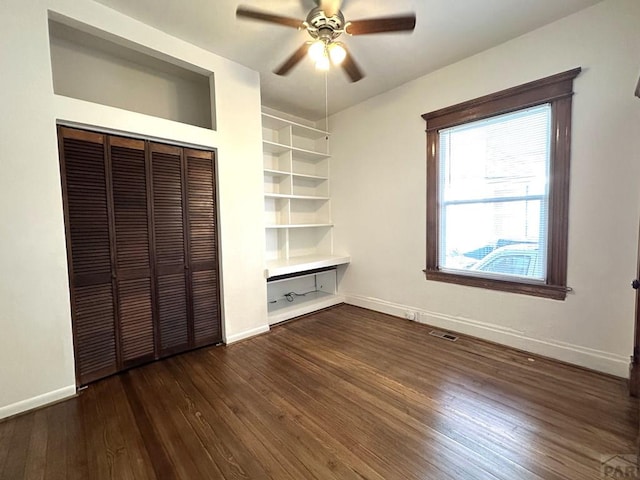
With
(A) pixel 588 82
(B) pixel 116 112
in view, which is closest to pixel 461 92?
(A) pixel 588 82

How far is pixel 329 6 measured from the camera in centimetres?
192

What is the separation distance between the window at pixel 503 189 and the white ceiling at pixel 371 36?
52cm

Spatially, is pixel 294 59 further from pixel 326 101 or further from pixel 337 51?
pixel 326 101

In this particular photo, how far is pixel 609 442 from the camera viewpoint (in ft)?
4.99

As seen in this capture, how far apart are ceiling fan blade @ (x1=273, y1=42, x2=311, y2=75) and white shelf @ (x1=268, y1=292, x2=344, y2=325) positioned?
8.78ft

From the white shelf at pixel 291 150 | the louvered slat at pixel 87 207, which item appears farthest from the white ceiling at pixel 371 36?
the louvered slat at pixel 87 207

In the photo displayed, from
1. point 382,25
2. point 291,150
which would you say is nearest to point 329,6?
point 382,25

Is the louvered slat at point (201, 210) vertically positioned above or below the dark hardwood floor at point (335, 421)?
above

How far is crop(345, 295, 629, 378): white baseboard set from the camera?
A: 7.20 ft

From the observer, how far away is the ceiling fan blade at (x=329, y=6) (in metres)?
1.92

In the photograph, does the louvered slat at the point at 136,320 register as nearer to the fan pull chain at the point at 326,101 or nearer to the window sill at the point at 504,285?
the fan pull chain at the point at 326,101

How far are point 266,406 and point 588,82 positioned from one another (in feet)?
11.5

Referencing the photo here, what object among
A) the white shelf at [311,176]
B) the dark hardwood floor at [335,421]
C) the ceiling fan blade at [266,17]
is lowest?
the dark hardwood floor at [335,421]

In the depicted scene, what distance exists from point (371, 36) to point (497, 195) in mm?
1906
